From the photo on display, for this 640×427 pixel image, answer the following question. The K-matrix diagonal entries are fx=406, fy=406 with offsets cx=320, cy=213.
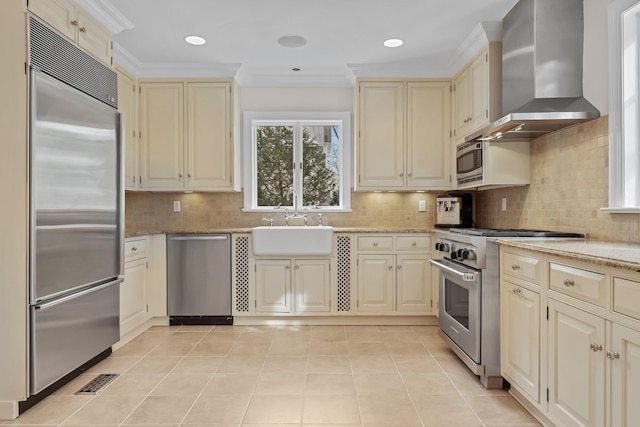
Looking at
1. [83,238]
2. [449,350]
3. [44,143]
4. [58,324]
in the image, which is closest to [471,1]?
[449,350]

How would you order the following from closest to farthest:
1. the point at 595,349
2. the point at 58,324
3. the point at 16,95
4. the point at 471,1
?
the point at 595,349, the point at 16,95, the point at 58,324, the point at 471,1

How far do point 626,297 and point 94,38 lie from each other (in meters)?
3.25

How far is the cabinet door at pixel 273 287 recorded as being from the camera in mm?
3854

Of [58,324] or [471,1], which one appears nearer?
[58,324]

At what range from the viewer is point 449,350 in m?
3.14

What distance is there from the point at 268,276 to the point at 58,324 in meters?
1.85

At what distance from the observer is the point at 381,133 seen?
4.00 meters

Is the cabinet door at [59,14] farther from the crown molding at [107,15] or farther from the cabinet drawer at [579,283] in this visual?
the cabinet drawer at [579,283]

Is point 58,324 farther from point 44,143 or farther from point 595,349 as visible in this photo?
point 595,349

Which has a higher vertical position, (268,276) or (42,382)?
(268,276)

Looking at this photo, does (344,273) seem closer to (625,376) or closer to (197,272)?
(197,272)

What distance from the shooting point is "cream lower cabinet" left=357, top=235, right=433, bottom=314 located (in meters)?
3.85

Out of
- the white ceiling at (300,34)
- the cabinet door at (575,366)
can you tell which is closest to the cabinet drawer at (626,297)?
the cabinet door at (575,366)

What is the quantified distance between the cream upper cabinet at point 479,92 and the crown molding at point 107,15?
271 centimetres
